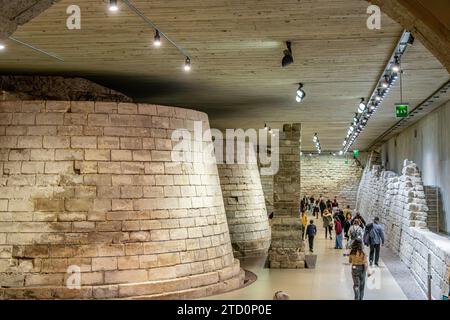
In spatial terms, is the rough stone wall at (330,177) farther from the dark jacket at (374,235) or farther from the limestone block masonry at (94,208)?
the limestone block masonry at (94,208)

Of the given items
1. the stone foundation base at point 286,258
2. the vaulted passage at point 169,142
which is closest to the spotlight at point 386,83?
the vaulted passage at point 169,142

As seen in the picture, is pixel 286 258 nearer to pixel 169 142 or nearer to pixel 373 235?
pixel 373 235

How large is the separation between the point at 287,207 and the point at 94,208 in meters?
6.15

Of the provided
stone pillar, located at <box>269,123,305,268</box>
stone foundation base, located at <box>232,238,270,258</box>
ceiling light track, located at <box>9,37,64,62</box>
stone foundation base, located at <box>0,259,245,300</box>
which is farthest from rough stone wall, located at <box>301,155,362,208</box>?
ceiling light track, located at <box>9,37,64,62</box>

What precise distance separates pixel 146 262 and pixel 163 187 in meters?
1.61

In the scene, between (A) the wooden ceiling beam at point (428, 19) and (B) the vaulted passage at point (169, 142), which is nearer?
(A) the wooden ceiling beam at point (428, 19)

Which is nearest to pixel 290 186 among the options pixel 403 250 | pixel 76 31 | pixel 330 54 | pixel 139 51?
pixel 403 250

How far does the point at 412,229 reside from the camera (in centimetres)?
1554

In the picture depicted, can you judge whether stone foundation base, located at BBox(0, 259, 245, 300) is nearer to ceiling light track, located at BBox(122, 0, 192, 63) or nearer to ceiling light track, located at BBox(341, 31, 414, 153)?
ceiling light track, located at BBox(122, 0, 192, 63)

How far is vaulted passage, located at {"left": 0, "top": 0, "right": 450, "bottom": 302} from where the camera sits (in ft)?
30.6

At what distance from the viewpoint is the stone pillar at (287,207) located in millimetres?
15438

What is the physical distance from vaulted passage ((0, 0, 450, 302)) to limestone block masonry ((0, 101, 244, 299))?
0.03m

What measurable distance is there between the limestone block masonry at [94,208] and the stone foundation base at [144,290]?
2 centimetres

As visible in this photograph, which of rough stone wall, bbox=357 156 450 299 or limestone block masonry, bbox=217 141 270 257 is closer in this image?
rough stone wall, bbox=357 156 450 299
